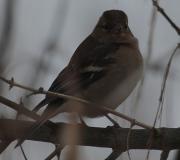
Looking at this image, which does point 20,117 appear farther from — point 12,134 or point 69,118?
point 69,118

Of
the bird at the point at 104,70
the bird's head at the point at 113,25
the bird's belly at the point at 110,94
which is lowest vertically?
the bird's belly at the point at 110,94

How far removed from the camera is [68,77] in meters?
3.96

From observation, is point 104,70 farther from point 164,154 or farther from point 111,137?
point 164,154

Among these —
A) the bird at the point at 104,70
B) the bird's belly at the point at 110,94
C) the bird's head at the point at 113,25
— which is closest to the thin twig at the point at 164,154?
the bird at the point at 104,70

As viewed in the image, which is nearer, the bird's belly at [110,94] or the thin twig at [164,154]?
the thin twig at [164,154]

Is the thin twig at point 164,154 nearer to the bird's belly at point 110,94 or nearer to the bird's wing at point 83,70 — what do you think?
the bird's wing at point 83,70

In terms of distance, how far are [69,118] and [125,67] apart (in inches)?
114

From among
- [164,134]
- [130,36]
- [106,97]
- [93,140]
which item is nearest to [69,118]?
[164,134]

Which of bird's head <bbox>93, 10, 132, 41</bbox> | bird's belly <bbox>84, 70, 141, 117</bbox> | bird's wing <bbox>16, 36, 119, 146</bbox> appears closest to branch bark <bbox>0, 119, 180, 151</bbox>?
bird's wing <bbox>16, 36, 119, 146</bbox>

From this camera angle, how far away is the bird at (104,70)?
3.81 m

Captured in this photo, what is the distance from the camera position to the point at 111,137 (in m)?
2.91

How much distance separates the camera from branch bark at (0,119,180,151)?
2.62 metres

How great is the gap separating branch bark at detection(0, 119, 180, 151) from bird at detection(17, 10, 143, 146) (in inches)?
16.8

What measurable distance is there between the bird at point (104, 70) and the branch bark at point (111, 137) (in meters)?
0.43
